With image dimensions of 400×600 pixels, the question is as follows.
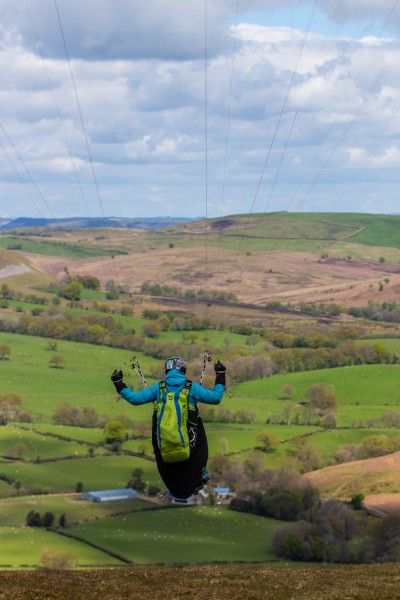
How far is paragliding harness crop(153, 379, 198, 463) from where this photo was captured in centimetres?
2002

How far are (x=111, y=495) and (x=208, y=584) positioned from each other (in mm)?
74952

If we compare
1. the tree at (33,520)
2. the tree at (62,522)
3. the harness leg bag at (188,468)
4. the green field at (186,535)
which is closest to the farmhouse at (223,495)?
the green field at (186,535)

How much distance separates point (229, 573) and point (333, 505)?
214ft

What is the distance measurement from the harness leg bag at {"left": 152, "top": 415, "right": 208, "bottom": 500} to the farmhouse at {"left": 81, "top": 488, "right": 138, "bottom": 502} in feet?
256

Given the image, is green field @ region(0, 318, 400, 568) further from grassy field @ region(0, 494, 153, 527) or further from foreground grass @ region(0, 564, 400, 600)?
foreground grass @ region(0, 564, 400, 600)

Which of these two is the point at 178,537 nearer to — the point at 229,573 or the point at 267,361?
the point at 229,573

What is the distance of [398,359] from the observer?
157 metres

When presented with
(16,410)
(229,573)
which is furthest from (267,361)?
(229,573)

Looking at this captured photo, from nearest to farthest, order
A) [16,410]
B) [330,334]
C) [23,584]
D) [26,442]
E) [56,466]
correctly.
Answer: [23,584], [56,466], [26,442], [16,410], [330,334]

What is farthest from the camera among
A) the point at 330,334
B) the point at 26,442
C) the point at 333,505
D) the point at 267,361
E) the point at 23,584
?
the point at 330,334

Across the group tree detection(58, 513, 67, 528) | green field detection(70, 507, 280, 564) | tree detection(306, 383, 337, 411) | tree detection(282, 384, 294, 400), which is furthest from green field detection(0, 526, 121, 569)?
tree detection(282, 384, 294, 400)

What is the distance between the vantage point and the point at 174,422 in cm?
2003

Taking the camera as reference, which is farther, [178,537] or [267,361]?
[267,361]

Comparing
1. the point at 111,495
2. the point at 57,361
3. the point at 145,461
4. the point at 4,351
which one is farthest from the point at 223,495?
the point at 4,351
